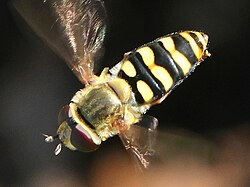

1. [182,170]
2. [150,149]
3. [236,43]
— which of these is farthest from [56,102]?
[150,149]

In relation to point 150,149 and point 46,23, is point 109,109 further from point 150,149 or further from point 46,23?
point 46,23

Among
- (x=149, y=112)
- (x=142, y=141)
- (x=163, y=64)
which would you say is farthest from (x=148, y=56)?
(x=149, y=112)

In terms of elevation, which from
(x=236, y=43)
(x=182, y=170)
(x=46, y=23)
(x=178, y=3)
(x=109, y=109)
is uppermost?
(x=46, y=23)

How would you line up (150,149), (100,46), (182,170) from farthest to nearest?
(182,170), (100,46), (150,149)

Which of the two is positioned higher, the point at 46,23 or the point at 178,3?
the point at 46,23

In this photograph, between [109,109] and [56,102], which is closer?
[109,109]

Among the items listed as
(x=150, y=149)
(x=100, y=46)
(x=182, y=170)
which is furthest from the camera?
(x=182, y=170)
